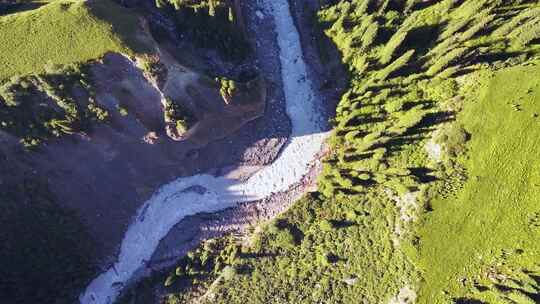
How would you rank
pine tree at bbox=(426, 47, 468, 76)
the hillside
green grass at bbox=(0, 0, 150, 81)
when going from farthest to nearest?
pine tree at bbox=(426, 47, 468, 76)
the hillside
green grass at bbox=(0, 0, 150, 81)

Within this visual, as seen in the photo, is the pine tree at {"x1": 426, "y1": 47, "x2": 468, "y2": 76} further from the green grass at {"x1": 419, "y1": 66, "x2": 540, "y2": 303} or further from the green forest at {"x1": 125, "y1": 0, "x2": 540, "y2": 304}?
the green grass at {"x1": 419, "y1": 66, "x2": 540, "y2": 303}

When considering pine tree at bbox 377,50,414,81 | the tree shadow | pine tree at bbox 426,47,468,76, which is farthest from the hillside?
pine tree at bbox 377,50,414,81

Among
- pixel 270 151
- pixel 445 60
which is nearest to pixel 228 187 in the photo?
pixel 270 151

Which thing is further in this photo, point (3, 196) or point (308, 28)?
point (308, 28)

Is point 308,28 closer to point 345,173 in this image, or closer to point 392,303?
point 345,173

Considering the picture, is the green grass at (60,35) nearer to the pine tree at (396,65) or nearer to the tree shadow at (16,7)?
the tree shadow at (16,7)

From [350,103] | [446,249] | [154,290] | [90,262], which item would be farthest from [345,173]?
[90,262]
